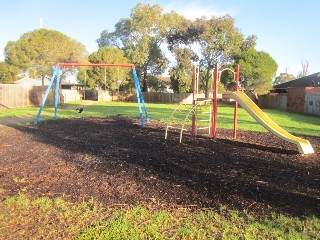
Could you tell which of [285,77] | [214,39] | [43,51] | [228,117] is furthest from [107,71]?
[285,77]

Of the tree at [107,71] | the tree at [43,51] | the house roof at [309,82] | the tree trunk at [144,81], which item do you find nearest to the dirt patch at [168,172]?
the tree at [43,51]

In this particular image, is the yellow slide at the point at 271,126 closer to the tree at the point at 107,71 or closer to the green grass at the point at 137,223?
the green grass at the point at 137,223

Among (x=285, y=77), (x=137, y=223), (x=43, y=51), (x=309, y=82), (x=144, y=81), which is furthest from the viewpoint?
(x=285, y=77)

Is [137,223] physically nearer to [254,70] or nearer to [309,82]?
[309,82]

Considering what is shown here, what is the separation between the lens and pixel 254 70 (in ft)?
142

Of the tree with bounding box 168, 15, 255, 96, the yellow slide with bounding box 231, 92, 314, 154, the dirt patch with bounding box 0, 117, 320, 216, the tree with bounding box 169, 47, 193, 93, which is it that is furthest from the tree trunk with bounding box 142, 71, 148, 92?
the yellow slide with bounding box 231, 92, 314, 154

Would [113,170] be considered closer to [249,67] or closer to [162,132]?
[162,132]

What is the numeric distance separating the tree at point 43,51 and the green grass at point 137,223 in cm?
3058

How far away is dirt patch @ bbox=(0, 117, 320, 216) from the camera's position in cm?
425

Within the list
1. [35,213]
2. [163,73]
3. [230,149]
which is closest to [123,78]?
[163,73]

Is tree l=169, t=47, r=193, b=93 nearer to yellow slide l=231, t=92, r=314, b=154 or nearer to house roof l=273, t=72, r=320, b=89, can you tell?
house roof l=273, t=72, r=320, b=89

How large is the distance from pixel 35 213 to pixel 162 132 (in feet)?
23.8

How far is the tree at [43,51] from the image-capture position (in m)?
32.0

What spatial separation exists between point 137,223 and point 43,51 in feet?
106
